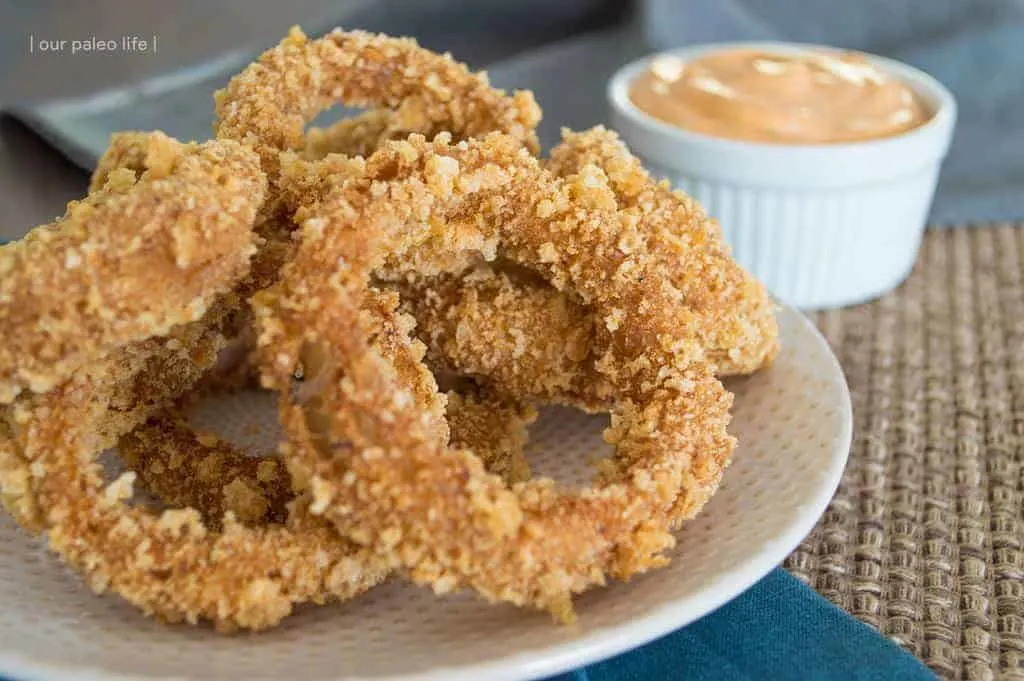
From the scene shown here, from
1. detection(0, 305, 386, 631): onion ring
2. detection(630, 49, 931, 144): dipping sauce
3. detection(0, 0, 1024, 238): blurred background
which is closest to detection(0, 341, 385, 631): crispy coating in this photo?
detection(0, 305, 386, 631): onion ring

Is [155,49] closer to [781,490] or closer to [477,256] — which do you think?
[477,256]

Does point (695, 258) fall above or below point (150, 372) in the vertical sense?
below

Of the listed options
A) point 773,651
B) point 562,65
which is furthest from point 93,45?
point 773,651

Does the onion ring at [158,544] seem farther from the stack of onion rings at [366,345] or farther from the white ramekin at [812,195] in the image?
the white ramekin at [812,195]

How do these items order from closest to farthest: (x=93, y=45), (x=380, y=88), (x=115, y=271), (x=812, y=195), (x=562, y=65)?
(x=115, y=271) < (x=380, y=88) < (x=812, y=195) < (x=562, y=65) < (x=93, y=45)

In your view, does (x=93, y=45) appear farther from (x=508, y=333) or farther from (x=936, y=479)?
(x=936, y=479)

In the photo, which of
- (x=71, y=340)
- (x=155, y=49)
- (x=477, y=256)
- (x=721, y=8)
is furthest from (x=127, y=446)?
(x=155, y=49)

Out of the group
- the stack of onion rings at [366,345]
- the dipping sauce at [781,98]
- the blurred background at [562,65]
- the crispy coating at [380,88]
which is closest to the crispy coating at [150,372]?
the stack of onion rings at [366,345]
